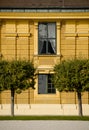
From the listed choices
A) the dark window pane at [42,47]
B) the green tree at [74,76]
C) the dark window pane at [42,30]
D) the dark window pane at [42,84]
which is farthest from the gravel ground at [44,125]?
the dark window pane at [42,30]

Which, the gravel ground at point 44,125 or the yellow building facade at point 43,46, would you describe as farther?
Result: the yellow building facade at point 43,46

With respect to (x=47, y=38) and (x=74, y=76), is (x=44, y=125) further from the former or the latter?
(x=47, y=38)

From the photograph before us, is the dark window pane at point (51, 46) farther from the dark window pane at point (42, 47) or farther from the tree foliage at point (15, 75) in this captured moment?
the tree foliage at point (15, 75)

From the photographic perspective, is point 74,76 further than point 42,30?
No

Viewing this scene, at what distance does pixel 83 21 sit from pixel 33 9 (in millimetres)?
3820

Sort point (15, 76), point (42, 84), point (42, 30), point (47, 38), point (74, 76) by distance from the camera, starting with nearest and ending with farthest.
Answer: point (74, 76), point (15, 76), point (42, 84), point (47, 38), point (42, 30)

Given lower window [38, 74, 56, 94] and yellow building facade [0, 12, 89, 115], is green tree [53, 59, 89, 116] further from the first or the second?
lower window [38, 74, 56, 94]

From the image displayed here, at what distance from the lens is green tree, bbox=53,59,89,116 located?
33.3 m

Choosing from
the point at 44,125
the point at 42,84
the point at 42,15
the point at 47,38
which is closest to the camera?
the point at 44,125

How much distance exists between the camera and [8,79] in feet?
111

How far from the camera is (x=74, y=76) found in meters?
33.5

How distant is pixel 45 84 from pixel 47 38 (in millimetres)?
3437

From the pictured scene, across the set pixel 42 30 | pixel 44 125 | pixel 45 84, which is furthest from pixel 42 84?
pixel 44 125

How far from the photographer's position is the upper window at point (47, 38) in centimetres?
4009
